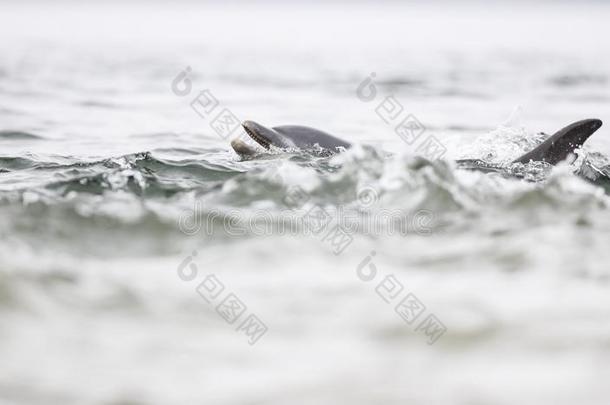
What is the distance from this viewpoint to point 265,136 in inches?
292

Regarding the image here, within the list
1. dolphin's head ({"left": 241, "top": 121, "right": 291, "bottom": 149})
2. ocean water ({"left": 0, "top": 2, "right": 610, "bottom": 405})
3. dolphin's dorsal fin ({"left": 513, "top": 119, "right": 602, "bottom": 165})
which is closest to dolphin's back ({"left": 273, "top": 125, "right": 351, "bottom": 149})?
dolphin's head ({"left": 241, "top": 121, "right": 291, "bottom": 149})

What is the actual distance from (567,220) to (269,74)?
15.5 metres

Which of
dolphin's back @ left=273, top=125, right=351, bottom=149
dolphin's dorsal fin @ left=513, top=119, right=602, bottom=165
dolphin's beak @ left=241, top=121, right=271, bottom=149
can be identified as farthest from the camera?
dolphin's back @ left=273, top=125, right=351, bottom=149

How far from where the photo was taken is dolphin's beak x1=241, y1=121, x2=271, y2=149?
7.27m

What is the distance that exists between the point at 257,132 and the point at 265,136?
102 millimetres

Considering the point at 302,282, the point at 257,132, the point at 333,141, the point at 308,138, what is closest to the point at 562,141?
the point at 333,141

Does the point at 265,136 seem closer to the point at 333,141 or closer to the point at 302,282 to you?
the point at 333,141

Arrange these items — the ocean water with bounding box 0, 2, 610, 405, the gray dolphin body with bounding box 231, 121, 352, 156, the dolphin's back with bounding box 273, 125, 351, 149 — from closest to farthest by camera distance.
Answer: the ocean water with bounding box 0, 2, 610, 405 < the gray dolphin body with bounding box 231, 121, 352, 156 < the dolphin's back with bounding box 273, 125, 351, 149

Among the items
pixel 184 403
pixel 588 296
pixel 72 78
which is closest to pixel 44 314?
pixel 184 403

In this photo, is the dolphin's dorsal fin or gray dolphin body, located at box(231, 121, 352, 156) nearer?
the dolphin's dorsal fin

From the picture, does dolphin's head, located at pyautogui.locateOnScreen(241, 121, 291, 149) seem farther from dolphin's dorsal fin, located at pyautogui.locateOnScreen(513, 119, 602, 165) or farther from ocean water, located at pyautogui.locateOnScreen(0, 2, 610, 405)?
dolphin's dorsal fin, located at pyautogui.locateOnScreen(513, 119, 602, 165)

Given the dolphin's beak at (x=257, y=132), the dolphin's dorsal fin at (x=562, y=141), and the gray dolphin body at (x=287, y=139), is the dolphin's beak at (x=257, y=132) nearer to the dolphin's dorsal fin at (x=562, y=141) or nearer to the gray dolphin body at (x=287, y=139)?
the gray dolphin body at (x=287, y=139)

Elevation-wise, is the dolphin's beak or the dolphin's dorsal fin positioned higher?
the dolphin's beak

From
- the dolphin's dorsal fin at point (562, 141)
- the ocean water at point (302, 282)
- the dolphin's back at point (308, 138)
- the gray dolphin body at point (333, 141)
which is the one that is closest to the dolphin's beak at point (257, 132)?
the gray dolphin body at point (333, 141)
